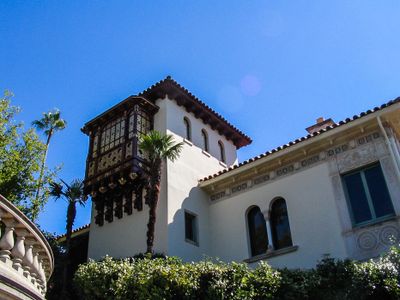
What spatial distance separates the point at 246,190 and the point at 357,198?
447 cm

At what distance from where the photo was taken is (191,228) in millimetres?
18672

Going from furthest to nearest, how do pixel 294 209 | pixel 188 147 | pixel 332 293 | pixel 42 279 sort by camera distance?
pixel 188 147 < pixel 294 209 < pixel 332 293 < pixel 42 279

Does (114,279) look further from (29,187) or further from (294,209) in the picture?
(29,187)

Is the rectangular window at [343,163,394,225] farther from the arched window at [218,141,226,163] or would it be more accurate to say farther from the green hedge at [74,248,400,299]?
the arched window at [218,141,226,163]

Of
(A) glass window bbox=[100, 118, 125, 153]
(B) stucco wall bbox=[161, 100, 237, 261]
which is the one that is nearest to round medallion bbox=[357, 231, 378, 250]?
(B) stucco wall bbox=[161, 100, 237, 261]

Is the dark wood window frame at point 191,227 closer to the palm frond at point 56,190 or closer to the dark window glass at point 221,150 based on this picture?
the dark window glass at point 221,150

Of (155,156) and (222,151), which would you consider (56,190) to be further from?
(222,151)

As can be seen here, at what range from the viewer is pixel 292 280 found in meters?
11.7

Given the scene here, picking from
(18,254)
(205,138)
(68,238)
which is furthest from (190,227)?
(18,254)

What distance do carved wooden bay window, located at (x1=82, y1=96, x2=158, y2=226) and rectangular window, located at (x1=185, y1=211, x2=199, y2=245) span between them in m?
1.91

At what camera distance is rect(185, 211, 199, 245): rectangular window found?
1833cm

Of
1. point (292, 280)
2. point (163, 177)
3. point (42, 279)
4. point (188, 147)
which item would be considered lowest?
point (42, 279)

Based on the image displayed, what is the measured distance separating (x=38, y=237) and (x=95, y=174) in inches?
469

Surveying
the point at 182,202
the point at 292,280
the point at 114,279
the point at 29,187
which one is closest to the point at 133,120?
the point at 182,202
